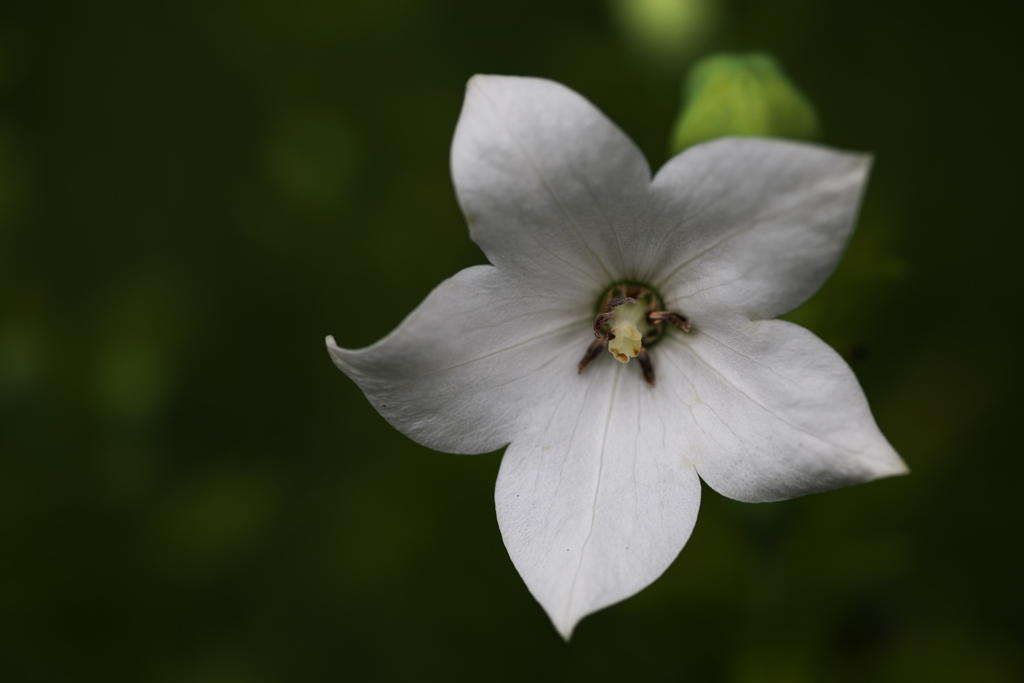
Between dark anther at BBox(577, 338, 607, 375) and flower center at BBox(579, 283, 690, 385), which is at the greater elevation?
flower center at BBox(579, 283, 690, 385)

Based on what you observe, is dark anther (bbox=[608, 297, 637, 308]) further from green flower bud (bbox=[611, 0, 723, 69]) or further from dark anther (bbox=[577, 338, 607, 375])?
green flower bud (bbox=[611, 0, 723, 69])

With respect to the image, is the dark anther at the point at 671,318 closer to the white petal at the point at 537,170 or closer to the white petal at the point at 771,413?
the white petal at the point at 771,413

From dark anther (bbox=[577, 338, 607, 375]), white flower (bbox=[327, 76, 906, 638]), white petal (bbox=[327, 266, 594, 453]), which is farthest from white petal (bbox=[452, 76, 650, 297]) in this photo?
dark anther (bbox=[577, 338, 607, 375])

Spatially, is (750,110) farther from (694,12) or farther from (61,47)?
(61,47)

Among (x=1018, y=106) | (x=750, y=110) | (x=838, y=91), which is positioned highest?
(x=750, y=110)

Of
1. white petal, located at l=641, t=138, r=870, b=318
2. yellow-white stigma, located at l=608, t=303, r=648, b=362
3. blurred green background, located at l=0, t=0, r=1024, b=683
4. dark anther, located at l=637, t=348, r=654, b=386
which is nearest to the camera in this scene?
white petal, located at l=641, t=138, r=870, b=318

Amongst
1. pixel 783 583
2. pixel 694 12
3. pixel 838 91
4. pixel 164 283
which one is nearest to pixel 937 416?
pixel 783 583

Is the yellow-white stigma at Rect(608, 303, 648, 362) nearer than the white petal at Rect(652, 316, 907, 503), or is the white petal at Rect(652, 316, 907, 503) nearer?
the white petal at Rect(652, 316, 907, 503)

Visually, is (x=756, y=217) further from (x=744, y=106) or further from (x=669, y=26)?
(x=669, y=26)
